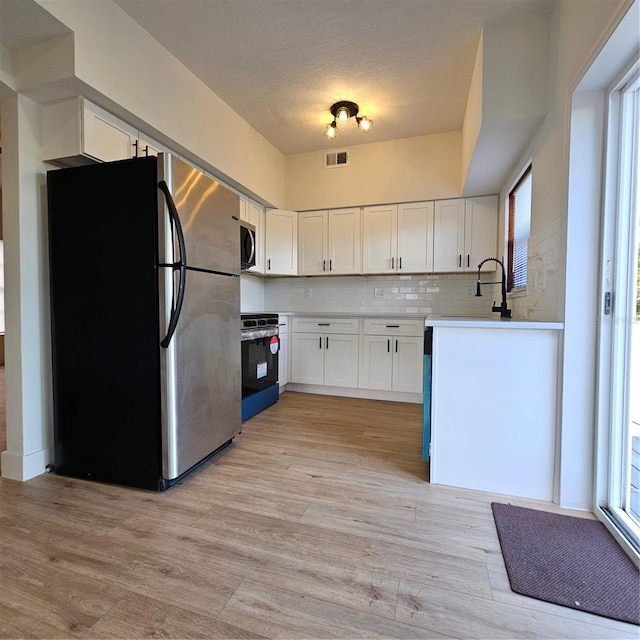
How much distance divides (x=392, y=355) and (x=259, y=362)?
1.43m

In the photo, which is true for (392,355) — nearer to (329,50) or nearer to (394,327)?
(394,327)

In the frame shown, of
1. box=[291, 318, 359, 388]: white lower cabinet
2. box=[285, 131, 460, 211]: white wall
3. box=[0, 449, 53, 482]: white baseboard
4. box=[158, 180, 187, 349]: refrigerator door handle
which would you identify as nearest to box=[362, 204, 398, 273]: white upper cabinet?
box=[285, 131, 460, 211]: white wall

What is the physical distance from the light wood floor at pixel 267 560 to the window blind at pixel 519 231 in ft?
5.85

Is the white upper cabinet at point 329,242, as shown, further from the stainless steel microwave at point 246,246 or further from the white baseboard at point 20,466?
the white baseboard at point 20,466

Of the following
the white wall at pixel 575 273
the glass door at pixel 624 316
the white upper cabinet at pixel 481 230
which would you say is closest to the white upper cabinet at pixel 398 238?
the white upper cabinet at pixel 481 230

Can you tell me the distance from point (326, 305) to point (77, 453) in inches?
118

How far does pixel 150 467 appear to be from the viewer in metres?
1.87

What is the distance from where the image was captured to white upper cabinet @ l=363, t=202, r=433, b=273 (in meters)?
3.79

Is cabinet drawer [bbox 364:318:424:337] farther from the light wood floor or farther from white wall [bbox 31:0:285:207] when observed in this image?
white wall [bbox 31:0:285:207]

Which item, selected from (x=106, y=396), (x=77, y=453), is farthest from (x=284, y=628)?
(x=77, y=453)

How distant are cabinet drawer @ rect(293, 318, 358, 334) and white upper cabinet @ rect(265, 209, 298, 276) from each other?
2.21ft

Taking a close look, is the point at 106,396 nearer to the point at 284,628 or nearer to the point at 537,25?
the point at 284,628

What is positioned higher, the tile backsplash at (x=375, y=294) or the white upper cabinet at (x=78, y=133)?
the white upper cabinet at (x=78, y=133)

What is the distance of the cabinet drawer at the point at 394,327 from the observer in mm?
3602
